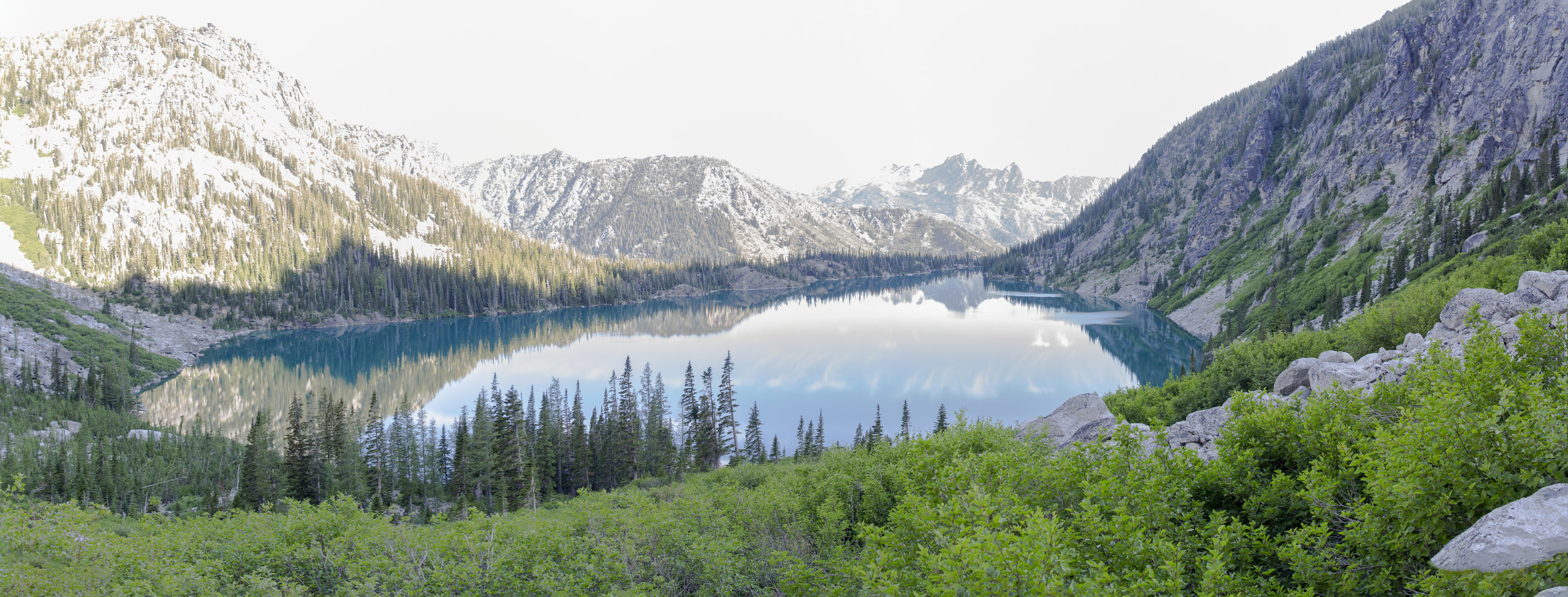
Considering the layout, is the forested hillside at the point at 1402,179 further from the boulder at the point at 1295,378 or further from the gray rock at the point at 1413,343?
the boulder at the point at 1295,378

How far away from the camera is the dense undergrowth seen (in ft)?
31.5

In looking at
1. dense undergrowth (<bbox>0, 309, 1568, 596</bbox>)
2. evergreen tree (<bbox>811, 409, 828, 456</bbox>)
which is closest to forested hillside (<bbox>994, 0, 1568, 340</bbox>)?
evergreen tree (<bbox>811, 409, 828, 456</bbox>)

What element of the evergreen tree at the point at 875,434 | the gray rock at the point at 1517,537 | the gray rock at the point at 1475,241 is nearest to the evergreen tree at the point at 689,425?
the evergreen tree at the point at 875,434

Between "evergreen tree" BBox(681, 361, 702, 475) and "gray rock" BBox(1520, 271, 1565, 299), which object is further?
"evergreen tree" BBox(681, 361, 702, 475)

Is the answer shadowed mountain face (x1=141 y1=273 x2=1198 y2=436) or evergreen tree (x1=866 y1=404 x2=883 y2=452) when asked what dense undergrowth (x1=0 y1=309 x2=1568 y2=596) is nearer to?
evergreen tree (x1=866 y1=404 x2=883 y2=452)

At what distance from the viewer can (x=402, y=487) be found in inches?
2283

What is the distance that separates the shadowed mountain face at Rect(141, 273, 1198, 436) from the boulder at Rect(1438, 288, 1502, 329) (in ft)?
143

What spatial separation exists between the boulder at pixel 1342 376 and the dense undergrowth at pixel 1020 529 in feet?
14.2

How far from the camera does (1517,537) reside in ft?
25.6

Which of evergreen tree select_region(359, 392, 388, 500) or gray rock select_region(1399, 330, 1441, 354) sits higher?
gray rock select_region(1399, 330, 1441, 354)

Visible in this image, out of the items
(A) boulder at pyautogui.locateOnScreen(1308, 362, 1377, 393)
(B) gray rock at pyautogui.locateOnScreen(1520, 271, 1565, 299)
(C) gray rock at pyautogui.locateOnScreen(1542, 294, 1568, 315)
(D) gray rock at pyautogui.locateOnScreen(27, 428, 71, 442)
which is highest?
(B) gray rock at pyautogui.locateOnScreen(1520, 271, 1565, 299)

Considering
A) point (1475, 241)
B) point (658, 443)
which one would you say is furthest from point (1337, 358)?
point (1475, 241)

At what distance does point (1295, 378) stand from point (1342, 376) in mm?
3264

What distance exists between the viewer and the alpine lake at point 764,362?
269ft
